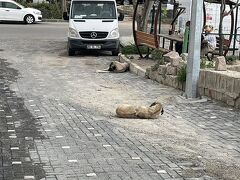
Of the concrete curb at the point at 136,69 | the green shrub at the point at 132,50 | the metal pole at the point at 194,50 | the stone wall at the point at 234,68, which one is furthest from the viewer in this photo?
the green shrub at the point at 132,50

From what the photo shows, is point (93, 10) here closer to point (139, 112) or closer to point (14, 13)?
point (139, 112)

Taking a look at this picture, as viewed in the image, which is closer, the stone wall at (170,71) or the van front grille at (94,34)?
the stone wall at (170,71)

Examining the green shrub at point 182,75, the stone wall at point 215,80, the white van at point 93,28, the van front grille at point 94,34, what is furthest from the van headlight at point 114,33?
the green shrub at point 182,75

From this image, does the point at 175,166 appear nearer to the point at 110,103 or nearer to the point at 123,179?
the point at 123,179

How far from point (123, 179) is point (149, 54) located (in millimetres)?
12303

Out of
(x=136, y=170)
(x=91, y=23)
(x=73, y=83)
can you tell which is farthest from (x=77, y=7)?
(x=136, y=170)

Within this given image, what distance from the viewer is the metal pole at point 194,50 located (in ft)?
35.5

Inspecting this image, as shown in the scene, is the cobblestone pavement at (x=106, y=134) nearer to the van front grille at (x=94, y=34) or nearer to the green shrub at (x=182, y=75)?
the green shrub at (x=182, y=75)

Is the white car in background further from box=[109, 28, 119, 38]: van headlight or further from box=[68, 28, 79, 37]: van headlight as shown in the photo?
box=[109, 28, 119, 38]: van headlight

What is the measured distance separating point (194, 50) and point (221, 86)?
1005 millimetres

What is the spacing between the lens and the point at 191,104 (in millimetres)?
10492

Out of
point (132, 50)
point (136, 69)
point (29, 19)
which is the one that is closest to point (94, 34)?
point (132, 50)

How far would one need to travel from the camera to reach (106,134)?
7828 mm

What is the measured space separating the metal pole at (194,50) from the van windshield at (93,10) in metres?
8.97
